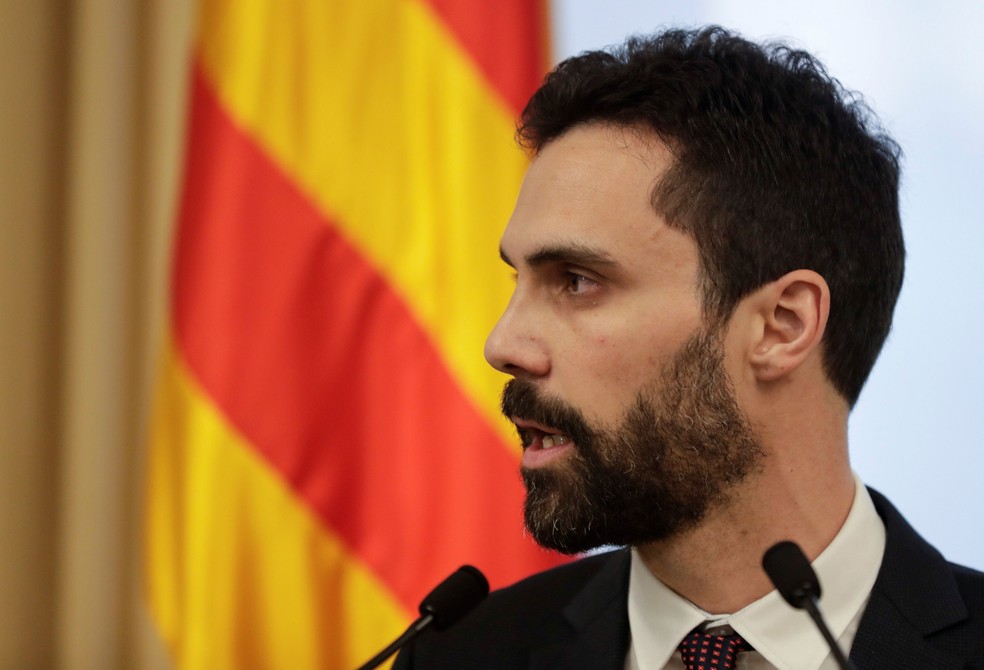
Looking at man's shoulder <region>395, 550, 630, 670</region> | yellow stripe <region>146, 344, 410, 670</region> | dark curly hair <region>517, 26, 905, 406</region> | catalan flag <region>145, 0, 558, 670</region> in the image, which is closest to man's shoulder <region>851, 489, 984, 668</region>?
dark curly hair <region>517, 26, 905, 406</region>

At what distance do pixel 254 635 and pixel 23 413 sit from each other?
93 cm

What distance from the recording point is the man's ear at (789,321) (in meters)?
1.49

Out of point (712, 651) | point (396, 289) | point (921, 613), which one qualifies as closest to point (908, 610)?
point (921, 613)

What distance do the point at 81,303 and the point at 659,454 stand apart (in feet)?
5.90

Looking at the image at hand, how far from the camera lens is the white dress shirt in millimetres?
1435

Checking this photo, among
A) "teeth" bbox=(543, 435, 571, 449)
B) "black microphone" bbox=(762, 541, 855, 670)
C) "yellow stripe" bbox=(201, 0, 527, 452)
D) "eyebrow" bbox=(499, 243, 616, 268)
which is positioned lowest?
"black microphone" bbox=(762, 541, 855, 670)

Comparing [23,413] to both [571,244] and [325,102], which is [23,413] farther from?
[571,244]

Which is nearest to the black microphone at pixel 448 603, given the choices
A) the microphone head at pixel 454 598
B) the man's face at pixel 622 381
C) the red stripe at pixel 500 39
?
the microphone head at pixel 454 598

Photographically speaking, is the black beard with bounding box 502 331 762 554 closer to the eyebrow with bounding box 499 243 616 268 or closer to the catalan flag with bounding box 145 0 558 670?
the eyebrow with bounding box 499 243 616 268

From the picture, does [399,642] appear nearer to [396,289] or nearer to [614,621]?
[614,621]

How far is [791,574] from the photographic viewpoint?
116cm

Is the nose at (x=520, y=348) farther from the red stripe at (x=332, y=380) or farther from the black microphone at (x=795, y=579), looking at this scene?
the red stripe at (x=332, y=380)

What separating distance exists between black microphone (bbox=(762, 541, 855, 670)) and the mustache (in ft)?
1.16

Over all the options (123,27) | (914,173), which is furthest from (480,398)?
(123,27)
